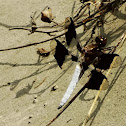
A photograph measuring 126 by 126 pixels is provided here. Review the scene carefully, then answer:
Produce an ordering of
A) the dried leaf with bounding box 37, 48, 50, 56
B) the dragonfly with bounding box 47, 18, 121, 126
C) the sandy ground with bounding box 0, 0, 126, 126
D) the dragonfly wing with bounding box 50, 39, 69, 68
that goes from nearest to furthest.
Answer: the dragonfly with bounding box 47, 18, 121, 126 < the dragonfly wing with bounding box 50, 39, 69, 68 < the sandy ground with bounding box 0, 0, 126, 126 < the dried leaf with bounding box 37, 48, 50, 56

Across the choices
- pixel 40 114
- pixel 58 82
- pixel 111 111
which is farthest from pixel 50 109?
pixel 111 111

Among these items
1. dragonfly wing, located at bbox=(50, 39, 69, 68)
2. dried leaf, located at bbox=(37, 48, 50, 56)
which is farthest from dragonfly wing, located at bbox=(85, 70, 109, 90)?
dried leaf, located at bbox=(37, 48, 50, 56)

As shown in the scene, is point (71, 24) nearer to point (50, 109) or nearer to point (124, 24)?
point (50, 109)

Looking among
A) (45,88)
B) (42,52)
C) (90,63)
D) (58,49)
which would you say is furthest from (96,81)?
(42,52)

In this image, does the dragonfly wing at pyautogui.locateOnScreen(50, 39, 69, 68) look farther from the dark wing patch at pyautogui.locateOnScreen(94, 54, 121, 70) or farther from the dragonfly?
the dark wing patch at pyautogui.locateOnScreen(94, 54, 121, 70)

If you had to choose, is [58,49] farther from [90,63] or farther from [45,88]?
[45,88]

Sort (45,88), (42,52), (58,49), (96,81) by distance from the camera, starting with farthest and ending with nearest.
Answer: (42,52)
(45,88)
(58,49)
(96,81)

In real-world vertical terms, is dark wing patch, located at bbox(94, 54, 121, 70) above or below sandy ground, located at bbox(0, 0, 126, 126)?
above

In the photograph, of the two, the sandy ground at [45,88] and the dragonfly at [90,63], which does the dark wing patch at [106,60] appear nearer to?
the dragonfly at [90,63]

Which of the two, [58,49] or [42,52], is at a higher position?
[58,49]
